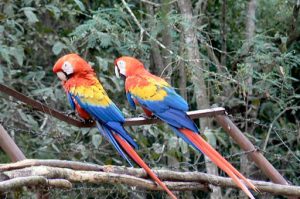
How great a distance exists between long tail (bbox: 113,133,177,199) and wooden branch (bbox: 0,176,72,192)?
38 centimetres

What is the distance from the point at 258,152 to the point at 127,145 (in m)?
0.48

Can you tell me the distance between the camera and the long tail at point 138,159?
6.58 feet

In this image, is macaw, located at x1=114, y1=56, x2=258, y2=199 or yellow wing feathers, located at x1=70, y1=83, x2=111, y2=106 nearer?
macaw, located at x1=114, y1=56, x2=258, y2=199

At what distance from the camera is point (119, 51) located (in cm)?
380

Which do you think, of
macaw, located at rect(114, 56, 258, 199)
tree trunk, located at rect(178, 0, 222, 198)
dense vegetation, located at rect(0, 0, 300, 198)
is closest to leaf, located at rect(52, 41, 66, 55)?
dense vegetation, located at rect(0, 0, 300, 198)

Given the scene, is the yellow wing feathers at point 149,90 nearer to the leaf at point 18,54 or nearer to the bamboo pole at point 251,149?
the bamboo pole at point 251,149

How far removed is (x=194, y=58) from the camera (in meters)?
3.58

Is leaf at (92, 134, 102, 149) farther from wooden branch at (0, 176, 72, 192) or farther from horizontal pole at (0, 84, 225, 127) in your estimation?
wooden branch at (0, 176, 72, 192)

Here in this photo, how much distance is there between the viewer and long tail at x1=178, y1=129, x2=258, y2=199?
204 cm

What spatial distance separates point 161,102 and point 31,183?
888 mm

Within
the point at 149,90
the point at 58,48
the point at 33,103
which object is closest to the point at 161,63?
the point at 58,48

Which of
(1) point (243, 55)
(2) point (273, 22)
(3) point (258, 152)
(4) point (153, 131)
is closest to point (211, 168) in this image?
(4) point (153, 131)

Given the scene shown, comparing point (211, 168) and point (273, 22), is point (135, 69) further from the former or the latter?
point (273, 22)

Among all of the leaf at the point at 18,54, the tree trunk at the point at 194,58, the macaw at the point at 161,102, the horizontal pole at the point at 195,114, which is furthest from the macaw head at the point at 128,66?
the leaf at the point at 18,54
